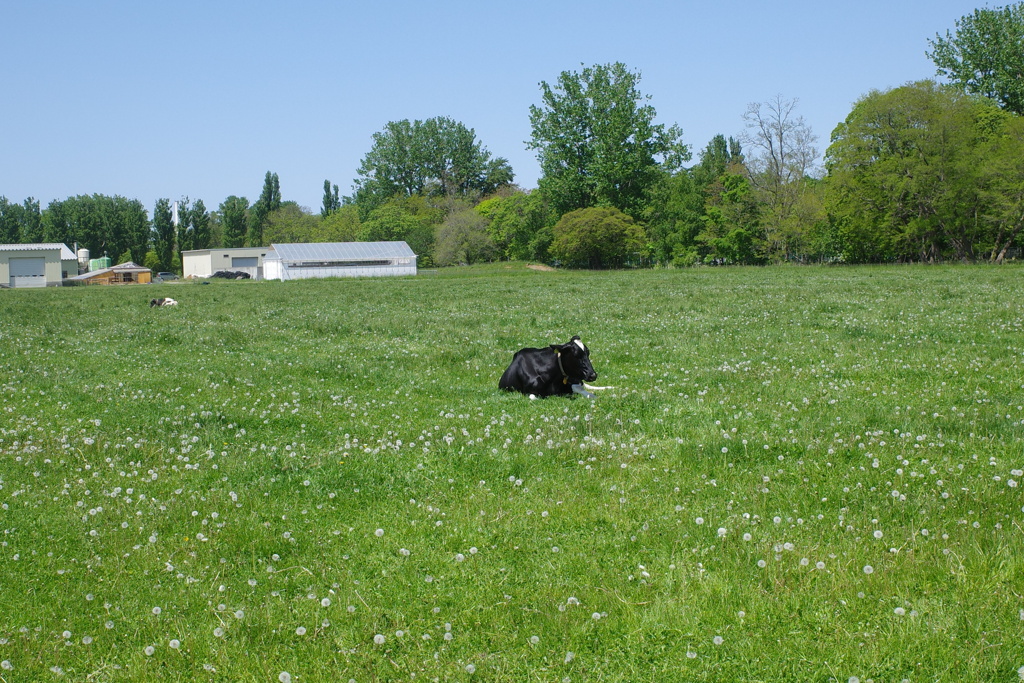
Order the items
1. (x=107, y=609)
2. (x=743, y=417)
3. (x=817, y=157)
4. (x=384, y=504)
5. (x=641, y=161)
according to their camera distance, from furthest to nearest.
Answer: (x=641, y=161)
(x=817, y=157)
(x=743, y=417)
(x=384, y=504)
(x=107, y=609)

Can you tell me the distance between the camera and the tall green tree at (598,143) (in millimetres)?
99562

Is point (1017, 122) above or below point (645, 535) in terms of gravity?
above

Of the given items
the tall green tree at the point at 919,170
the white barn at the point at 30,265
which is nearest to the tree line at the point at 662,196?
the tall green tree at the point at 919,170

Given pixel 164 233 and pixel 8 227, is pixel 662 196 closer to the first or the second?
pixel 164 233

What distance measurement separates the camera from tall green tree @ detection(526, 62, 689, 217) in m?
99.6

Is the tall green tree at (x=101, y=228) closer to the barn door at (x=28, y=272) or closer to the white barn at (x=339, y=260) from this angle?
the barn door at (x=28, y=272)

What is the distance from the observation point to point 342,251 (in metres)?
107

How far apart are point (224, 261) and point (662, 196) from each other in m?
80.0

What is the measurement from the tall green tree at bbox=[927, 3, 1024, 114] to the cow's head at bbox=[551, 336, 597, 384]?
86551mm

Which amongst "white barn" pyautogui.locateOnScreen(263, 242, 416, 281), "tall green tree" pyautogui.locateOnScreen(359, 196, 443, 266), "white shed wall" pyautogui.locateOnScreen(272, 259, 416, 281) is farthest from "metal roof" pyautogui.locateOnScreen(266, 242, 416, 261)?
"tall green tree" pyautogui.locateOnScreen(359, 196, 443, 266)

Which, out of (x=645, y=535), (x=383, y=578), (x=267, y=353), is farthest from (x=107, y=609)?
(x=267, y=353)

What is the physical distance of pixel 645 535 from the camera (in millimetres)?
5965

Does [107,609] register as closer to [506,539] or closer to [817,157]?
[506,539]

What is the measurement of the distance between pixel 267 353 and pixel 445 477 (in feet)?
32.4
